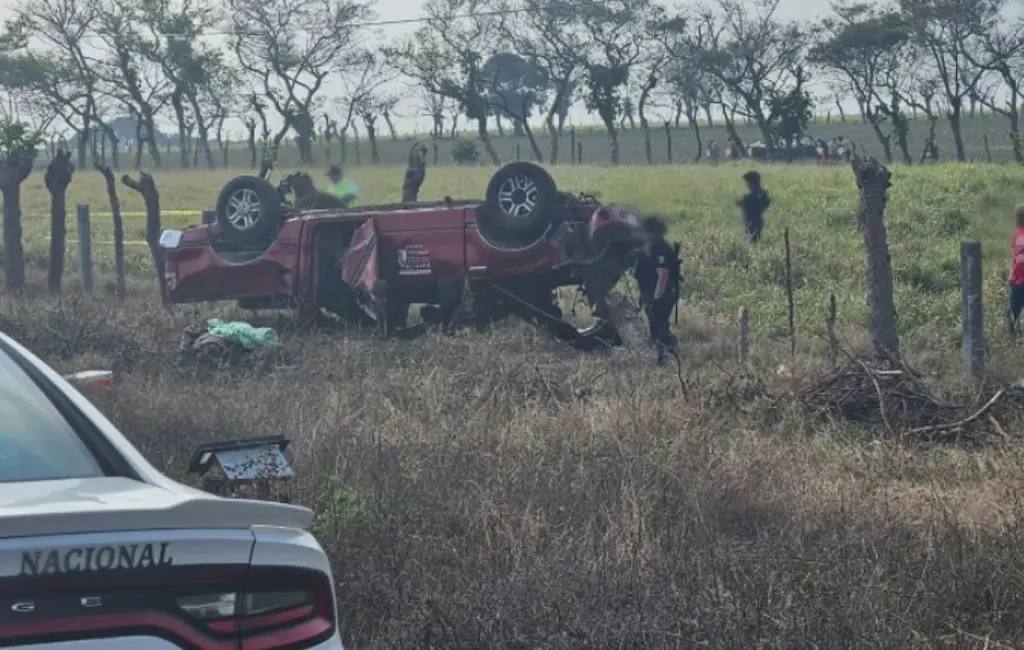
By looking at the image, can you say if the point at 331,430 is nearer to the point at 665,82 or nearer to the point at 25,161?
the point at 25,161

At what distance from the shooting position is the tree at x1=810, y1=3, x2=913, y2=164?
1978 inches

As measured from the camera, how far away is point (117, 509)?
2811 millimetres

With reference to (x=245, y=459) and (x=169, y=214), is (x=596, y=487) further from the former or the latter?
(x=169, y=214)

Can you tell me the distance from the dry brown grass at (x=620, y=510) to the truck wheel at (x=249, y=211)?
400 centimetres

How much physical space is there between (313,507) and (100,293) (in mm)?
11869

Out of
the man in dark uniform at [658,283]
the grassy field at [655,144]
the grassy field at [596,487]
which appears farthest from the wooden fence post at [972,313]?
the grassy field at [655,144]

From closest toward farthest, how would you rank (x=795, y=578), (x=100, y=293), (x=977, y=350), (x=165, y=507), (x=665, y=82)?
(x=165, y=507) < (x=795, y=578) < (x=977, y=350) < (x=100, y=293) < (x=665, y=82)

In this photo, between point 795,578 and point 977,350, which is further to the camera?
point 977,350

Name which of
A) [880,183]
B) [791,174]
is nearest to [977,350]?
[880,183]

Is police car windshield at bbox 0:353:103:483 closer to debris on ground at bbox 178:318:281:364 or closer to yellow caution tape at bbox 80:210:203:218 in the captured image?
debris on ground at bbox 178:318:281:364

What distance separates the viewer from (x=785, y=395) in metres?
8.81

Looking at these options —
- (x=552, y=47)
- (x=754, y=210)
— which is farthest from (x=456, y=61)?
(x=754, y=210)

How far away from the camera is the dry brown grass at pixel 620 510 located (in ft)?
16.0

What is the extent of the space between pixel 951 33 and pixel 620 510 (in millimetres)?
46974
